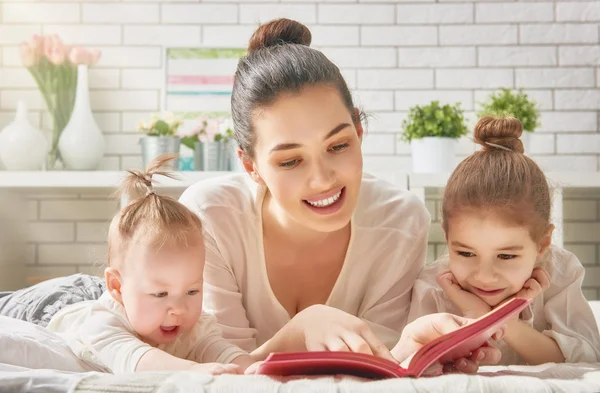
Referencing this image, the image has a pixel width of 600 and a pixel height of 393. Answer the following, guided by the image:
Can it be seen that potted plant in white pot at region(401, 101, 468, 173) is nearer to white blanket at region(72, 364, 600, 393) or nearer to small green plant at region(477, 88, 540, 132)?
small green plant at region(477, 88, 540, 132)

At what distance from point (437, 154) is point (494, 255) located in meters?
1.84

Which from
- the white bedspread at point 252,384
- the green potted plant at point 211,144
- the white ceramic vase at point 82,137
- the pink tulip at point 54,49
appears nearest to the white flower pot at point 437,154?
the green potted plant at point 211,144

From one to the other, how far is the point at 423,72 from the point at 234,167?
112cm

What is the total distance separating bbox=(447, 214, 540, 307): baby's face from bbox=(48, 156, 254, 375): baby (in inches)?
20.9

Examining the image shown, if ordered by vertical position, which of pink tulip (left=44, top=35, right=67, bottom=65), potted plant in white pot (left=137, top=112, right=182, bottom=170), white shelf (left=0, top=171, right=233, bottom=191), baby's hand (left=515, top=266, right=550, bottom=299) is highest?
pink tulip (left=44, top=35, right=67, bottom=65)

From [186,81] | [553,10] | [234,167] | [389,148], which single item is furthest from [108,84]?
[553,10]

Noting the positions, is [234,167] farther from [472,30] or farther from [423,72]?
[472,30]

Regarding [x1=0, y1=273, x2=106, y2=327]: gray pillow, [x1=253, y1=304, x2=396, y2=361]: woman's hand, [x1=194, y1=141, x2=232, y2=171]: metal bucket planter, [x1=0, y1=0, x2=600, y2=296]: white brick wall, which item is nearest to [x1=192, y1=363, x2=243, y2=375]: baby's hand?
[x1=253, y1=304, x2=396, y2=361]: woman's hand

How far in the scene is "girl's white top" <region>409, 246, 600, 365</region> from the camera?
1.72 m

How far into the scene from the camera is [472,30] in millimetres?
3971

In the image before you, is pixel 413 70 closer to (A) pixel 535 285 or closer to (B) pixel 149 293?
(A) pixel 535 285

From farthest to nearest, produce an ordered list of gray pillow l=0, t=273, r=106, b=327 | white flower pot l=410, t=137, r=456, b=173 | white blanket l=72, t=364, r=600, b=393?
white flower pot l=410, t=137, r=456, b=173
gray pillow l=0, t=273, r=106, b=327
white blanket l=72, t=364, r=600, b=393

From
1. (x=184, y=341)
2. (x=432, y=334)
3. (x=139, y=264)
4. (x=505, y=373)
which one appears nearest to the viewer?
(x=505, y=373)

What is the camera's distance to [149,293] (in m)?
1.57
